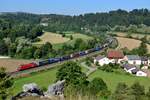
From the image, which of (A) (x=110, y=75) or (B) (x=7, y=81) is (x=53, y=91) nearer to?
(B) (x=7, y=81)

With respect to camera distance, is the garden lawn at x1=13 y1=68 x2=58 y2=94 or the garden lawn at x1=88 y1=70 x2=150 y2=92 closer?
the garden lawn at x1=13 y1=68 x2=58 y2=94

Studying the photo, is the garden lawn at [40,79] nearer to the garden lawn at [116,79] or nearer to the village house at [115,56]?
the garden lawn at [116,79]

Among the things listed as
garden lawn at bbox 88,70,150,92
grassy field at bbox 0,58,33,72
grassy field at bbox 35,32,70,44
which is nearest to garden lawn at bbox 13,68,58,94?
garden lawn at bbox 88,70,150,92

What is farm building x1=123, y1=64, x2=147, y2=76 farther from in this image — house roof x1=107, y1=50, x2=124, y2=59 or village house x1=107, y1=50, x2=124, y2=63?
house roof x1=107, y1=50, x2=124, y2=59

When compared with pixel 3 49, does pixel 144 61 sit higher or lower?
higher

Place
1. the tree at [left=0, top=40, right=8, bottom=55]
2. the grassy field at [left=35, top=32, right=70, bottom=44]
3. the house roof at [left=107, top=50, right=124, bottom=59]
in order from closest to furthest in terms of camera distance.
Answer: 1. the house roof at [left=107, top=50, right=124, bottom=59]
2. the tree at [left=0, top=40, right=8, bottom=55]
3. the grassy field at [left=35, top=32, right=70, bottom=44]

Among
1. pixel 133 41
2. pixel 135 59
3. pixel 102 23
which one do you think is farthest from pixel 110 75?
pixel 102 23

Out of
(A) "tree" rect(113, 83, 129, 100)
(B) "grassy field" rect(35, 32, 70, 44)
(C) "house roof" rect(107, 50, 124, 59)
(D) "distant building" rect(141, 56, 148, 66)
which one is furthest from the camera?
(B) "grassy field" rect(35, 32, 70, 44)

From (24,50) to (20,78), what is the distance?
2726 cm

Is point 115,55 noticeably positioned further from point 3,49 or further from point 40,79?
point 40,79

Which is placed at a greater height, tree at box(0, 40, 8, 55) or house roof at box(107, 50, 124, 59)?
house roof at box(107, 50, 124, 59)

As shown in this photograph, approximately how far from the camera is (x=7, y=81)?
14.5 m

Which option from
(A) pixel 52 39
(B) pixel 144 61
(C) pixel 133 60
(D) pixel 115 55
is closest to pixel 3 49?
(A) pixel 52 39

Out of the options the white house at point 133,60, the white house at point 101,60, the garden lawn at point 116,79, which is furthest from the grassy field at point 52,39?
the garden lawn at point 116,79
